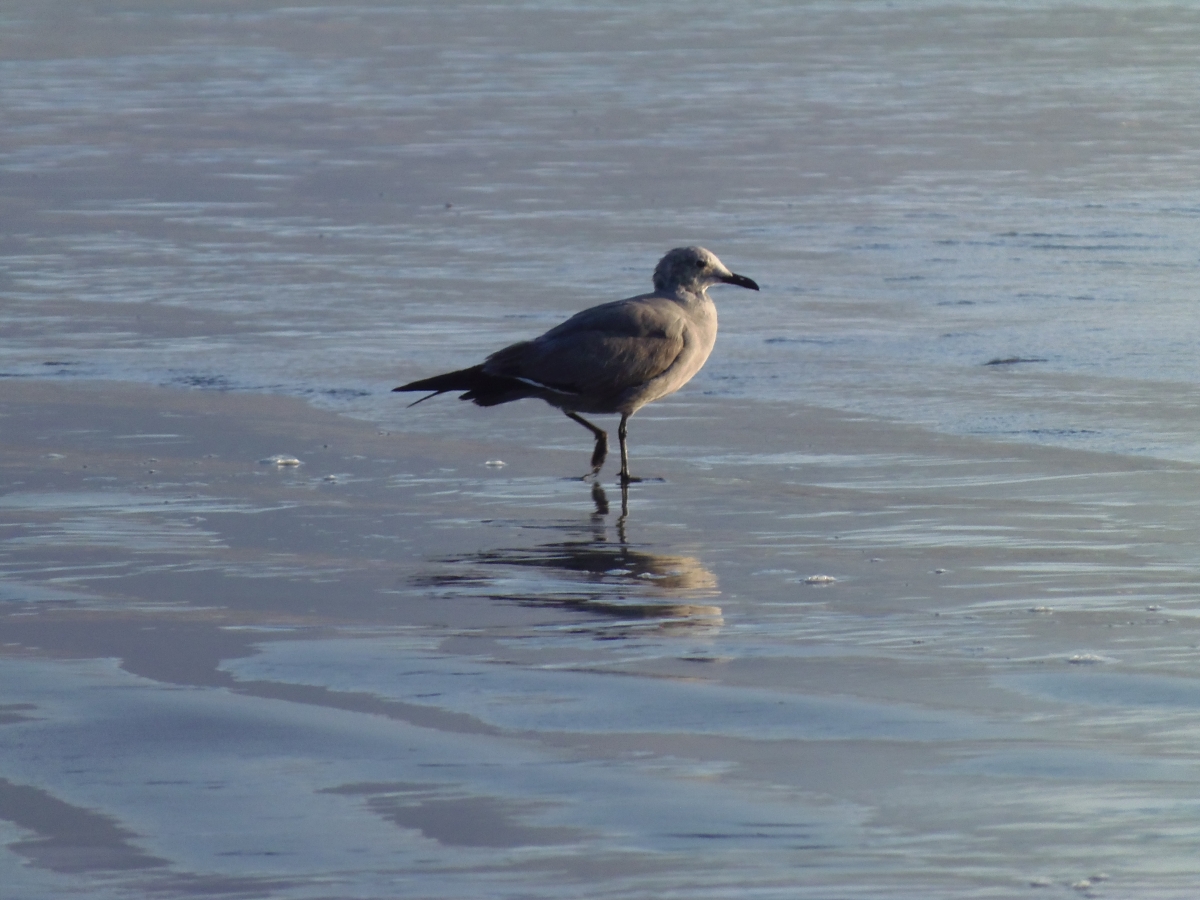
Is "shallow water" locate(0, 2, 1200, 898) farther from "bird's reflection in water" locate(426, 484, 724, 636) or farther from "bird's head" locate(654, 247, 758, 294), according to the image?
"bird's head" locate(654, 247, 758, 294)

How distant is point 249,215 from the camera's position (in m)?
15.5

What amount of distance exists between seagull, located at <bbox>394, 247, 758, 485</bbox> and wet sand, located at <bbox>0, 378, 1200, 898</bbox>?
266 millimetres

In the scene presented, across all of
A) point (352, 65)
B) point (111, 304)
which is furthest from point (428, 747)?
point (352, 65)

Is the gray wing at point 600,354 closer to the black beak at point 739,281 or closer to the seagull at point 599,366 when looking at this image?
the seagull at point 599,366

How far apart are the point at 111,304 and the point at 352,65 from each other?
17017mm

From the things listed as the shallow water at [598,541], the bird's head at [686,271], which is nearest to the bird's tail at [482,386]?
the shallow water at [598,541]

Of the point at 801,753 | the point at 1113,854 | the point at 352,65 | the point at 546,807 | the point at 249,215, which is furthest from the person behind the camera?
the point at 352,65

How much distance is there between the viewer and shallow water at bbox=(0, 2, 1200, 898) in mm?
4047

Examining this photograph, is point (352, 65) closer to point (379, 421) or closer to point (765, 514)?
point (379, 421)

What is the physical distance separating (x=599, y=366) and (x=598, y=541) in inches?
51.4

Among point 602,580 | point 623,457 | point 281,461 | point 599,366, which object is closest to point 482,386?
point 599,366

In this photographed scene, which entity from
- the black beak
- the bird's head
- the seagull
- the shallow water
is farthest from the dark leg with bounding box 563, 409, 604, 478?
the black beak

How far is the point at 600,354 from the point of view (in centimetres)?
805

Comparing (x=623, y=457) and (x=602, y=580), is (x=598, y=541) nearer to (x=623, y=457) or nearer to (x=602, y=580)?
(x=602, y=580)
